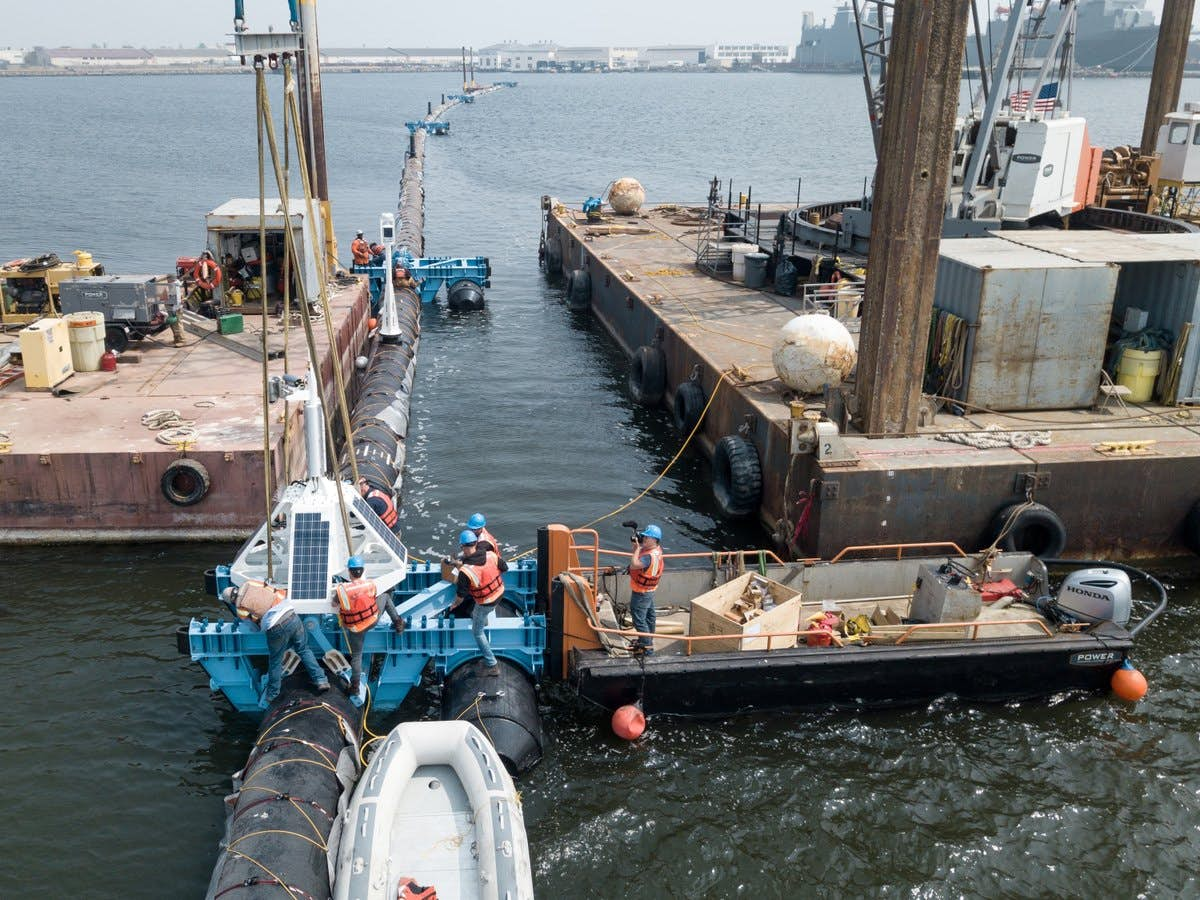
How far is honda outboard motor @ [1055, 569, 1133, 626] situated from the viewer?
1390 centimetres

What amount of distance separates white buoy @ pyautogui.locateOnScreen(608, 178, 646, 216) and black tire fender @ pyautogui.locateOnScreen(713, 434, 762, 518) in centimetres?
2731

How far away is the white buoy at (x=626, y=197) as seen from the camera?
44594mm

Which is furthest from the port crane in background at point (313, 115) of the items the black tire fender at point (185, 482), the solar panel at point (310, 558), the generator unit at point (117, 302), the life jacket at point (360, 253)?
the solar panel at point (310, 558)

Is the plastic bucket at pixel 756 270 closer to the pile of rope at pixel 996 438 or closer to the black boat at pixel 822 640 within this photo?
the pile of rope at pixel 996 438

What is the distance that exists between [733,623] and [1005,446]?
684 cm

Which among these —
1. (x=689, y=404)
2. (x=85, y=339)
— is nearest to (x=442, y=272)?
(x=85, y=339)

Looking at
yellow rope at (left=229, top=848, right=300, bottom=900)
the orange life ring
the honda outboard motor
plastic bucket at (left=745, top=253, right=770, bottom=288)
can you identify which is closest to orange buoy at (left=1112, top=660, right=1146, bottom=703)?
the honda outboard motor

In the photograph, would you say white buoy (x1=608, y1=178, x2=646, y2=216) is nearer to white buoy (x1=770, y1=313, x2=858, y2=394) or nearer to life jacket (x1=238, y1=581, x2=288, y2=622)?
white buoy (x1=770, y1=313, x2=858, y2=394)

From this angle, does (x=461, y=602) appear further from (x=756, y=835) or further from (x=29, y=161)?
(x=29, y=161)

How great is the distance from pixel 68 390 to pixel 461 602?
454 inches

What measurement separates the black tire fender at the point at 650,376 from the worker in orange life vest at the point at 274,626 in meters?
14.9

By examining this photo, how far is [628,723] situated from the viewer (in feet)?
42.0

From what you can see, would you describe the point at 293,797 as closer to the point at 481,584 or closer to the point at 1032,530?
the point at 481,584

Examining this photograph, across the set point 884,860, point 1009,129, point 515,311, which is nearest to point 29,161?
point 515,311
